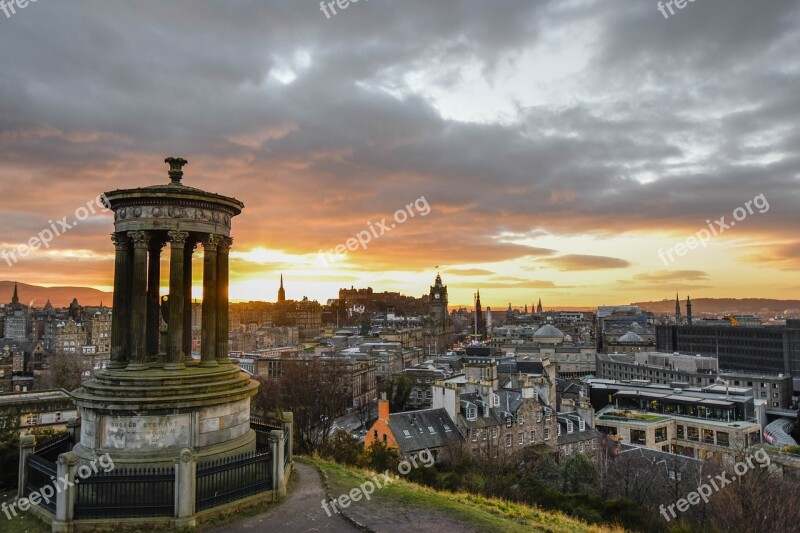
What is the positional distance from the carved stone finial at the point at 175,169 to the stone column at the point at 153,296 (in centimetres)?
225

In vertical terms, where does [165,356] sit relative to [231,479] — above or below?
above

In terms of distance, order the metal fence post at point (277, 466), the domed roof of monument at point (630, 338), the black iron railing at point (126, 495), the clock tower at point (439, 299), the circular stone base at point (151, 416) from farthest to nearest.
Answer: the clock tower at point (439, 299)
the domed roof of monument at point (630, 338)
the metal fence post at point (277, 466)
the circular stone base at point (151, 416)
the black iron railing at point (126, 495)

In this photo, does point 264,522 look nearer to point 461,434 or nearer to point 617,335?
point 461,434

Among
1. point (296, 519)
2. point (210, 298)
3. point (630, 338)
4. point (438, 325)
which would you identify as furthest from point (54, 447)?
point (438, 325)

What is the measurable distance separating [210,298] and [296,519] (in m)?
7.66

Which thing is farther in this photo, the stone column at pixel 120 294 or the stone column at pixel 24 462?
the stone column at pixel 120 294

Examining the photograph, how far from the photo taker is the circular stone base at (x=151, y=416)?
14938mm

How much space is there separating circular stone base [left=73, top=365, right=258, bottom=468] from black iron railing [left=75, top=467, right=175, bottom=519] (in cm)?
116

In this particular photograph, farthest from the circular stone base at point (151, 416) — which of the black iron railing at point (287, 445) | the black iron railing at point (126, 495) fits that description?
the black iron railing at point (287, 445)

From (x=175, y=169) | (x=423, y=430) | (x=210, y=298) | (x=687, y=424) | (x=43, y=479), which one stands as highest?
(x=175, y=169)

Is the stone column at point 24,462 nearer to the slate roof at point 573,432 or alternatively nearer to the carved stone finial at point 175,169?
A: the carved stone finial at point 175,169

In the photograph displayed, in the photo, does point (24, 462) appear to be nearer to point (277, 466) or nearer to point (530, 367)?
point (277, 466)

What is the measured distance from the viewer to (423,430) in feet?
144

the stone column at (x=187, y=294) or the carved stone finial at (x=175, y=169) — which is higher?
the carved stone finial at (x=175, y=169)
